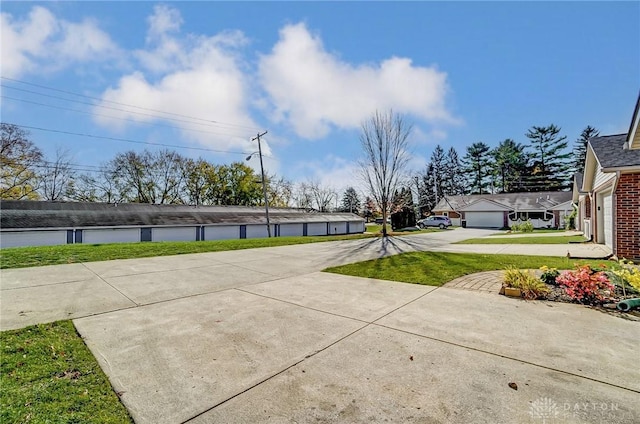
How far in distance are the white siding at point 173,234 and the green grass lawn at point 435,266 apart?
25678 millimetres

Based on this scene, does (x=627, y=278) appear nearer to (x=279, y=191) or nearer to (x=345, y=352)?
(x=345, y=352)

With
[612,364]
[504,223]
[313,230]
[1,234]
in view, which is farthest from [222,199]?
[612,364]

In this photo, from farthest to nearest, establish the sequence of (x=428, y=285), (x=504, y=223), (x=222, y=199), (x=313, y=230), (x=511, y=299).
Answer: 1. (x=222, y=199)
2. (x=313, y=230)
3. (x=504, y=223)
4. (x=428, y=285)
5. (x=511, y=299)

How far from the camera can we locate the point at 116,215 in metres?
27.4

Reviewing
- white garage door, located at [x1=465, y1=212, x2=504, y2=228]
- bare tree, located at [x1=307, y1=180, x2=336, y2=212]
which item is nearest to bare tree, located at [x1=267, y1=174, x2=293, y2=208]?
bare tree, located at [x1=307, y1=180, x2=336, y2=212]

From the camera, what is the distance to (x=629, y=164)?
27.6 ft

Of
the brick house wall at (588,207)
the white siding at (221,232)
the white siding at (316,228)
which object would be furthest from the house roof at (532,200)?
the white siding at (221,232)

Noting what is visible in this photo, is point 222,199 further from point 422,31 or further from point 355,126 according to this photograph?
Result: point 422,31

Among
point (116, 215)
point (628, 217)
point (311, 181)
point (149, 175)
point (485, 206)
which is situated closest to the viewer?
point (628, 217)

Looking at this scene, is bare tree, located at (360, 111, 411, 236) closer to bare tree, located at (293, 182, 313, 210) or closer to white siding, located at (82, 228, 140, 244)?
white siding, located at (82, 228, 140, 244)

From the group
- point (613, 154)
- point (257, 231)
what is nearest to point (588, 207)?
point (613, 154)

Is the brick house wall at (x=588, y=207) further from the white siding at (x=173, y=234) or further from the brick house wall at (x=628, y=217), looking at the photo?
the white siding at (x=173, y=234)

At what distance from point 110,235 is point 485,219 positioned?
39675mm

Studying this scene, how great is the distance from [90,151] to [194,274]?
34.8m
